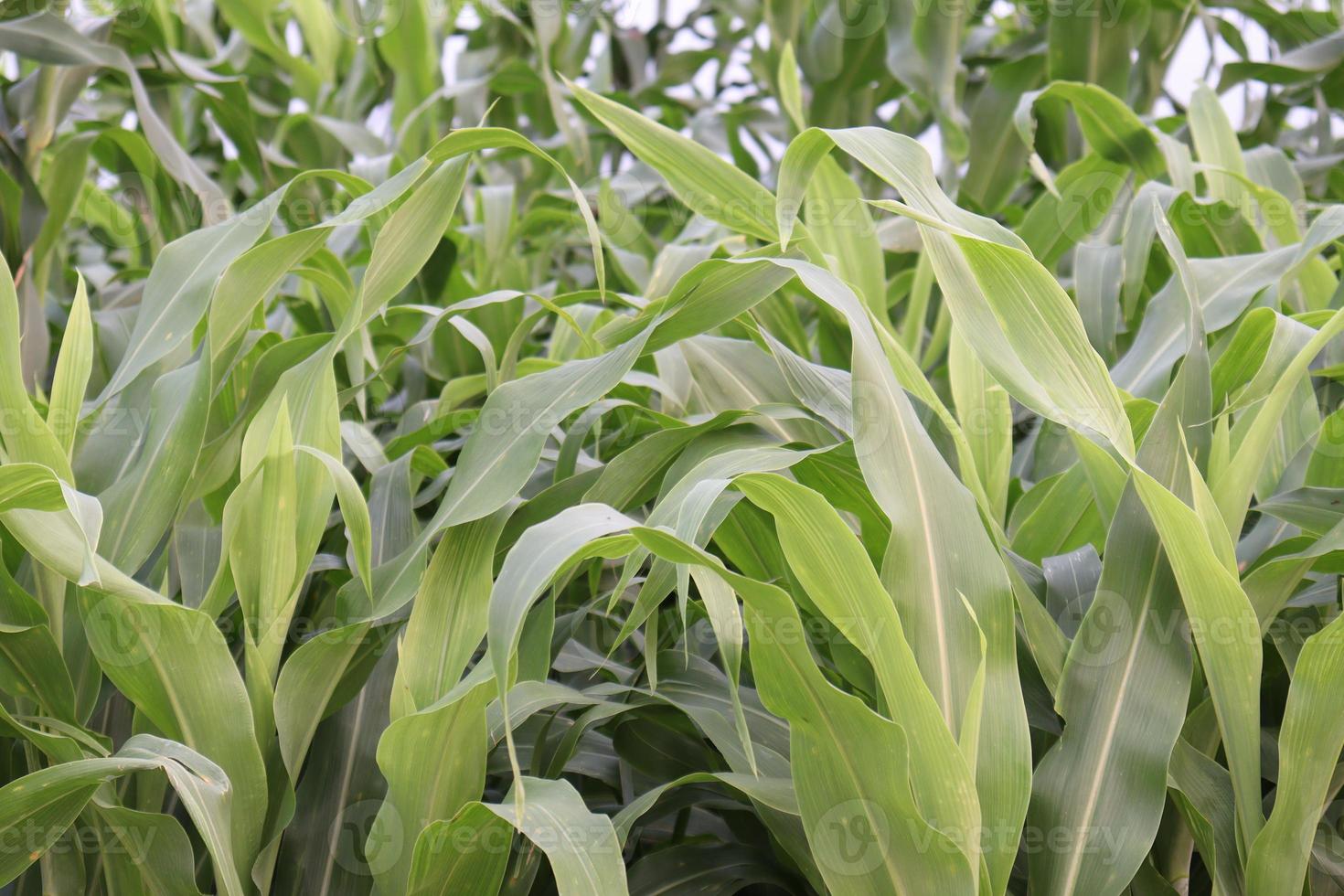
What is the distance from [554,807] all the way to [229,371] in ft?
1.07

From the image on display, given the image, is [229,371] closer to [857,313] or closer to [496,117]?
[857,313]

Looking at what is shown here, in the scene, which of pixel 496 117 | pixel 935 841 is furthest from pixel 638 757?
pixel 496 117

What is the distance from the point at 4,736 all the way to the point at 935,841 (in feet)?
1.58

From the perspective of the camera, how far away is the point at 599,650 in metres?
0.67

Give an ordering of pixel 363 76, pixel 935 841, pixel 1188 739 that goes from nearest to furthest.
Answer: pixel 935 841 → pixel 1188 739 → pixel 363 76

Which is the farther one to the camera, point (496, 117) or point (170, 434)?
point (496, 117)

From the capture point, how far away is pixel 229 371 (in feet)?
1.98

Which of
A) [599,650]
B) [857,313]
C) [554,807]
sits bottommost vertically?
[599,650]

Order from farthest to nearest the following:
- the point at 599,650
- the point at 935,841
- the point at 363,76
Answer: the point at 363,76
the point at 599,650
the point at 935,841

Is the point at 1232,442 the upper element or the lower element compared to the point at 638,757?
upper

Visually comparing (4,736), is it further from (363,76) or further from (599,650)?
(363,76)

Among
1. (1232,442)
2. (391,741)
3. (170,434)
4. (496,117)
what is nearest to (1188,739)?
(1232,442)

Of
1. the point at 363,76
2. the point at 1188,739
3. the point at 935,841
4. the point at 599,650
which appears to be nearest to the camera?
the point at 935,841

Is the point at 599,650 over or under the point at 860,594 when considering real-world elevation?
under
